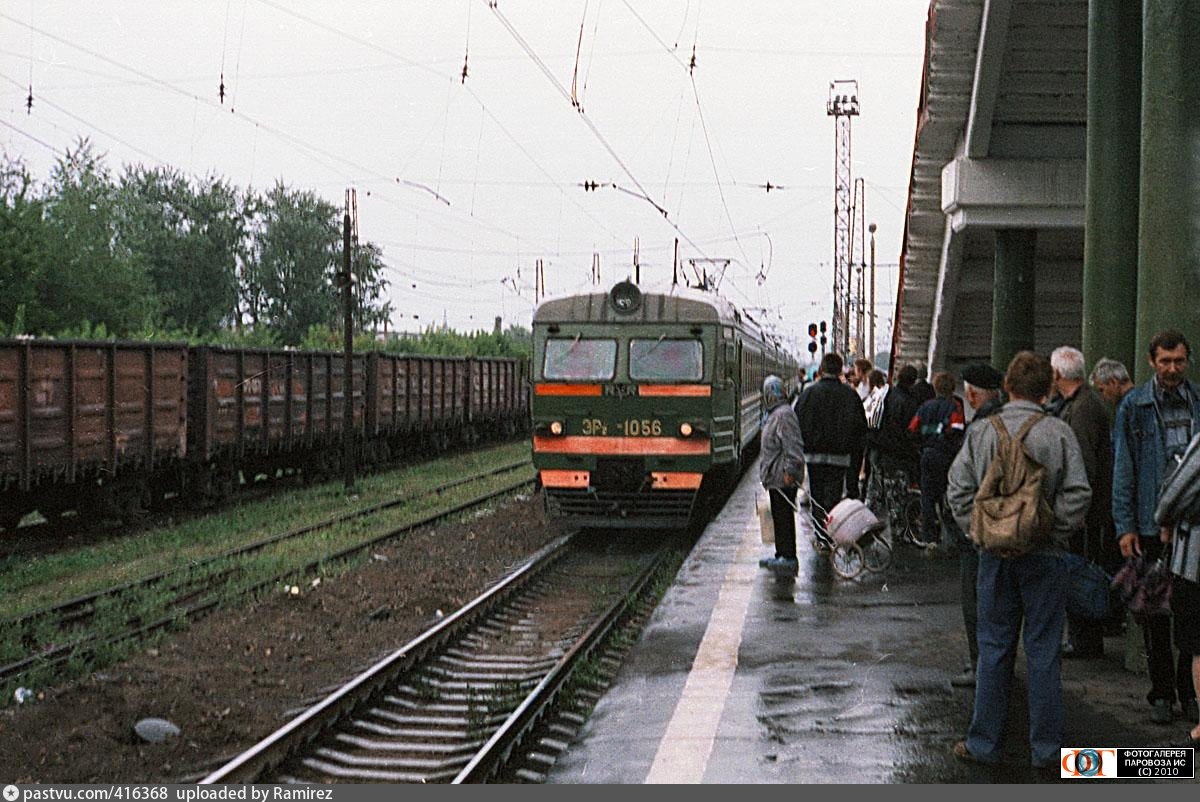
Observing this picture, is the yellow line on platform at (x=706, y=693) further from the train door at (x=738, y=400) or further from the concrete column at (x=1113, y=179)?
the train door at (x=738, y=400)

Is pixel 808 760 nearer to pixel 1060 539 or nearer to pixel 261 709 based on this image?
pixel 1060 539

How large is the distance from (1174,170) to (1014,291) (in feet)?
25.8

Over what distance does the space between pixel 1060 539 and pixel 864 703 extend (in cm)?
153

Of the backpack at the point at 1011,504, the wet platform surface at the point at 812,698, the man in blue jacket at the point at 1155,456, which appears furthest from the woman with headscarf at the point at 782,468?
the backpack at the point at 1011,504

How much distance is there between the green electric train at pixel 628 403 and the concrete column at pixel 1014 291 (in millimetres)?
2791

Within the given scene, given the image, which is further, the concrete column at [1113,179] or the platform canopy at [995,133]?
the platform canopy at [995,133]

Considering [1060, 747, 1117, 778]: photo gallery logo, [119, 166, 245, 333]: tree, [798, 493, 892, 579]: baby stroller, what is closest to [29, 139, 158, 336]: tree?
[119, 166, 245, 333]: tree

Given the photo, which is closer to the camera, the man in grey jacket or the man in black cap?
the man in grey jacket

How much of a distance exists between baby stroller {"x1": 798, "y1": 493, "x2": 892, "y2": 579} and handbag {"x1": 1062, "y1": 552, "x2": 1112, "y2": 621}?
Answer: 4234 millimetres

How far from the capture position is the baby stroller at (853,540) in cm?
959

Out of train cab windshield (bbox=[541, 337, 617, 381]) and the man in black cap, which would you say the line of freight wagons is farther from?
the man in black cap

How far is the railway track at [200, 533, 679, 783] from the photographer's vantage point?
20.7 ft

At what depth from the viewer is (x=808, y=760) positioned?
5.35 meters

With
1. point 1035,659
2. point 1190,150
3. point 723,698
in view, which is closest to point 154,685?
point 723,698
